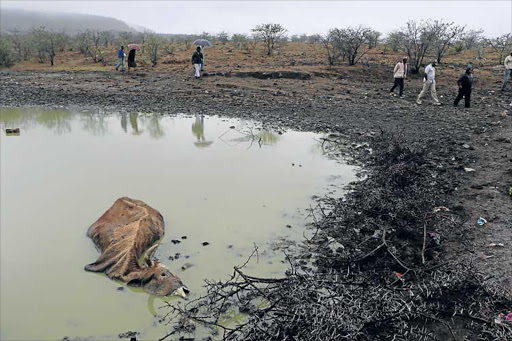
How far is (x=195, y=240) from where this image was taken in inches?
202

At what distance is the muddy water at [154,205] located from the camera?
3896 mm

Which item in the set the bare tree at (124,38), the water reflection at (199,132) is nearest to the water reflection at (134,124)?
the water reflection at (199,132)

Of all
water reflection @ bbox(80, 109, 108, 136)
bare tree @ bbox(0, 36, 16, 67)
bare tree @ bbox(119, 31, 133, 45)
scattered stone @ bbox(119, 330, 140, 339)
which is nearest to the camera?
scattered stone @ bbox(119, 330, 140, 339)

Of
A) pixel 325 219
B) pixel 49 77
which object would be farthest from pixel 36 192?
pixel 49 77

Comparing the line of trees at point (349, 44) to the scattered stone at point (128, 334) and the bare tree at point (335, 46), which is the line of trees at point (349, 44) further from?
the scattered stone at point (128, 334)

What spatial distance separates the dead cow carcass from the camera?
418 cm

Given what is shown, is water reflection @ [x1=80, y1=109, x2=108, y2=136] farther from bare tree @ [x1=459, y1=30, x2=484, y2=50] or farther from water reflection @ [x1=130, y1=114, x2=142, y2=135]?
bare tree @ [x1=459, y1=30, x2=484, y2=50]

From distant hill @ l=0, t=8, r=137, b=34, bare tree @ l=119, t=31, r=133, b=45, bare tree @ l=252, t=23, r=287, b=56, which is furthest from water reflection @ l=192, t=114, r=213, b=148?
distant hill @ l=0, t=8, r=137, b=34

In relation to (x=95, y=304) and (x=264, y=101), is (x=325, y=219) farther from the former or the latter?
(x=264, y=101)

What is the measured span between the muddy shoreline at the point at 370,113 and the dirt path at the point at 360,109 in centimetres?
2

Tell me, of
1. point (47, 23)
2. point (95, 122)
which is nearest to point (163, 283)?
point (95, 122)

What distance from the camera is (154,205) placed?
19.8ft

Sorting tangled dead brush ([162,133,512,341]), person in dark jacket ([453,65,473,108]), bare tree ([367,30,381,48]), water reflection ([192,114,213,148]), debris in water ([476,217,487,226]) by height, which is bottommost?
tangled dead brush ([162,133,512,341])

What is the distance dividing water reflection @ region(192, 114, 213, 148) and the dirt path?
2.62 feet
